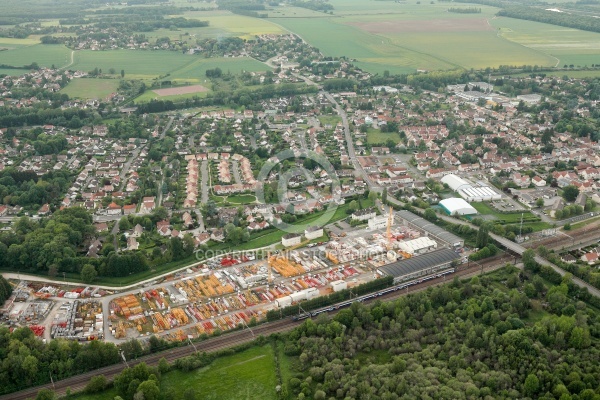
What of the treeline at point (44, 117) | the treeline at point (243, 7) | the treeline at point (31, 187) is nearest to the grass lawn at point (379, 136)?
the treeline at point (31, 187)

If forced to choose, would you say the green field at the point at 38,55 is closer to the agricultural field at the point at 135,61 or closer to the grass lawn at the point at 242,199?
the agricultural field at the point at 135,61

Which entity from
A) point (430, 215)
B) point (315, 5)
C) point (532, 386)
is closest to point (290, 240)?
point (430, 215)

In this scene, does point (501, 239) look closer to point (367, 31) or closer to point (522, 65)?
point (522, 65)

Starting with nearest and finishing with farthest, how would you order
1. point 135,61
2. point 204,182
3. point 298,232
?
point 298,232
point 204,182
point 135,61

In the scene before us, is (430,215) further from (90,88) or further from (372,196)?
(90,88)

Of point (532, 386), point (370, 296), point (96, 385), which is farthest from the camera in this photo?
point (370, 296)

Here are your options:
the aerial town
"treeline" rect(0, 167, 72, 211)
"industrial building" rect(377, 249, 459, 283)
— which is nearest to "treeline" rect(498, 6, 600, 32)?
the aerial town
